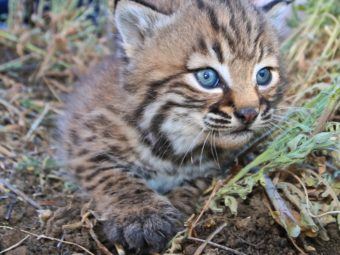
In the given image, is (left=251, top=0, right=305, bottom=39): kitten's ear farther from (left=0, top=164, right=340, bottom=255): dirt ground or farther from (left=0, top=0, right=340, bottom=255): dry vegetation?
(left=0, top=164, right=340, bottom=255): dirt ground

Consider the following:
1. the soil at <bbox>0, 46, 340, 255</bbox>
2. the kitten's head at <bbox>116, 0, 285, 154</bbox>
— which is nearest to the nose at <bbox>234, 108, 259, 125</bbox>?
the kitten's head at <bbox>116, 0, 285, 154</bbox>

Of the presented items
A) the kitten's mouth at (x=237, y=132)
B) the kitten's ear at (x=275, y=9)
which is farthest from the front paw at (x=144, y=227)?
the kitten's ear at (x=275, y=9)

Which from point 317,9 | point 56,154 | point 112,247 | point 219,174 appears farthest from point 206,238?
point 317,9

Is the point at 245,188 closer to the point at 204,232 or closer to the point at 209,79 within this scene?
the point at 204,232

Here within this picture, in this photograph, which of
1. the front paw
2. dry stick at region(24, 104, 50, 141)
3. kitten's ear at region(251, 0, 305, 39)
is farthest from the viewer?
dry stick at region(24, 104, 50, 141)

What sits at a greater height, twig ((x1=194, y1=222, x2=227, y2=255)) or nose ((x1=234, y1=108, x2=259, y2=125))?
nose ((x1=234, y1=108, x2=259, y2=125))

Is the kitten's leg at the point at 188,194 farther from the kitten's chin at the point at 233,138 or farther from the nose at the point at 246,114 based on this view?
the nose at the point at 246,114

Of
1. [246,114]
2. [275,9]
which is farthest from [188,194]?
[275,9]
